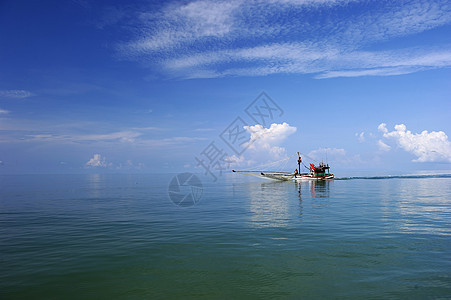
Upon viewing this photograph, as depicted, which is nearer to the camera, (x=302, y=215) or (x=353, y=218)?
(x=353, y=218)

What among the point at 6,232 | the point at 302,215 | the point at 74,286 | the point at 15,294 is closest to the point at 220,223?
the point at 302,215

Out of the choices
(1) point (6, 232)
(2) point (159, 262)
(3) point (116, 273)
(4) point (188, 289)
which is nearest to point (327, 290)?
(4) point (188, 289)

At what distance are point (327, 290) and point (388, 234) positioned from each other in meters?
13.9

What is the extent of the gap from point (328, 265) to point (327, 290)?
3363 mm

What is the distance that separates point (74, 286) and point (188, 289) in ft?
19.9

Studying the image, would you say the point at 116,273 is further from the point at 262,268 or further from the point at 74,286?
the point at 262,268

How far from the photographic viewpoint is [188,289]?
1314cm

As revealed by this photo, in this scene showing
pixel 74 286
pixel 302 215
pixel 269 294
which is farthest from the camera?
pixel 302 215

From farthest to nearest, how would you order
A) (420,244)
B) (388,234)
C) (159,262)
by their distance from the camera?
(388,234) → (420,244) → (159,262)

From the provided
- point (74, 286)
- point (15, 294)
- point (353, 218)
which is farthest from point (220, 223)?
point (15, 294)

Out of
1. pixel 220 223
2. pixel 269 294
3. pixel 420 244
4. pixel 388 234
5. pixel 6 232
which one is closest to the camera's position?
pixel 269 294

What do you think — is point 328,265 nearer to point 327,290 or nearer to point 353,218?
point 327,290

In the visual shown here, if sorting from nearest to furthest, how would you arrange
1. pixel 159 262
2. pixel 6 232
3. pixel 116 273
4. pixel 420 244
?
1. pixel 116 273
2. pixel 159 262
3. pixel 420 244
4. pixel 6 232

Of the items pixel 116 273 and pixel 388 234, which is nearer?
pixel 116 273
